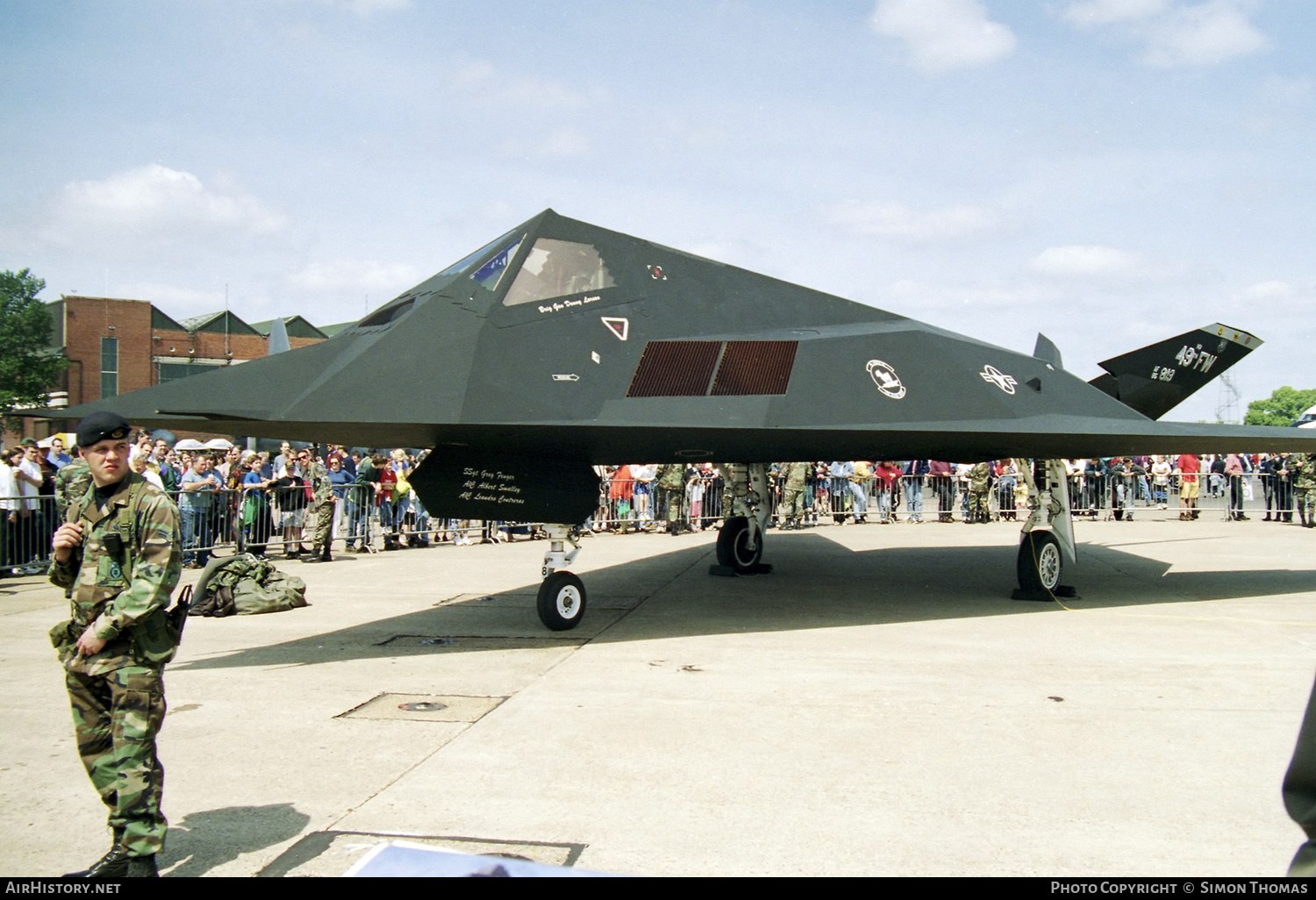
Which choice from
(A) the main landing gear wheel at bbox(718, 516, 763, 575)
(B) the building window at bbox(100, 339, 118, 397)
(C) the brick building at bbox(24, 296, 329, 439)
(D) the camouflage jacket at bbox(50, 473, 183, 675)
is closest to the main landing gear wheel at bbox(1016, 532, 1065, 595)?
(A) the main landing gear wheel at bbox(718, 516, 763, 575)

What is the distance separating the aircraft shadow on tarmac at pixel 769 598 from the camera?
328 inches

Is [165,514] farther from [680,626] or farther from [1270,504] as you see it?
[1270,504]

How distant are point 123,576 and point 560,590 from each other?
194 inches

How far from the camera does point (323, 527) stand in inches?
596

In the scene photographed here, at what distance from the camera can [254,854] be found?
387 cm

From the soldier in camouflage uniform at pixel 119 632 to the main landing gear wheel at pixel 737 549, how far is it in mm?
9795

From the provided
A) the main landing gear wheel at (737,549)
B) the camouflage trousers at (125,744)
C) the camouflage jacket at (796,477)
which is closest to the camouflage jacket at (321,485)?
the main landing gear wheel at (737,549)

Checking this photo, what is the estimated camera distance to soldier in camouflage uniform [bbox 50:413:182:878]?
3.63 metres

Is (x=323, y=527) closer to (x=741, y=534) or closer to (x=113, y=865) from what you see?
(x=741, y=534)

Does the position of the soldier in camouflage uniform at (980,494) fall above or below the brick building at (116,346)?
below

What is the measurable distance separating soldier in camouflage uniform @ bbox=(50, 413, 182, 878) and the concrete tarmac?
34 cm

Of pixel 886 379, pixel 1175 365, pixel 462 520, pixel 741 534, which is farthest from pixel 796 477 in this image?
pixel 886 379

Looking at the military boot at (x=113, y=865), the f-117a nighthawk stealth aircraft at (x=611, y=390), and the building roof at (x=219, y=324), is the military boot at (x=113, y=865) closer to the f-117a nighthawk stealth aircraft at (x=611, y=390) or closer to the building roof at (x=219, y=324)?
the f-117a nighthawk stealth aircraft at (x=611, y=390)
